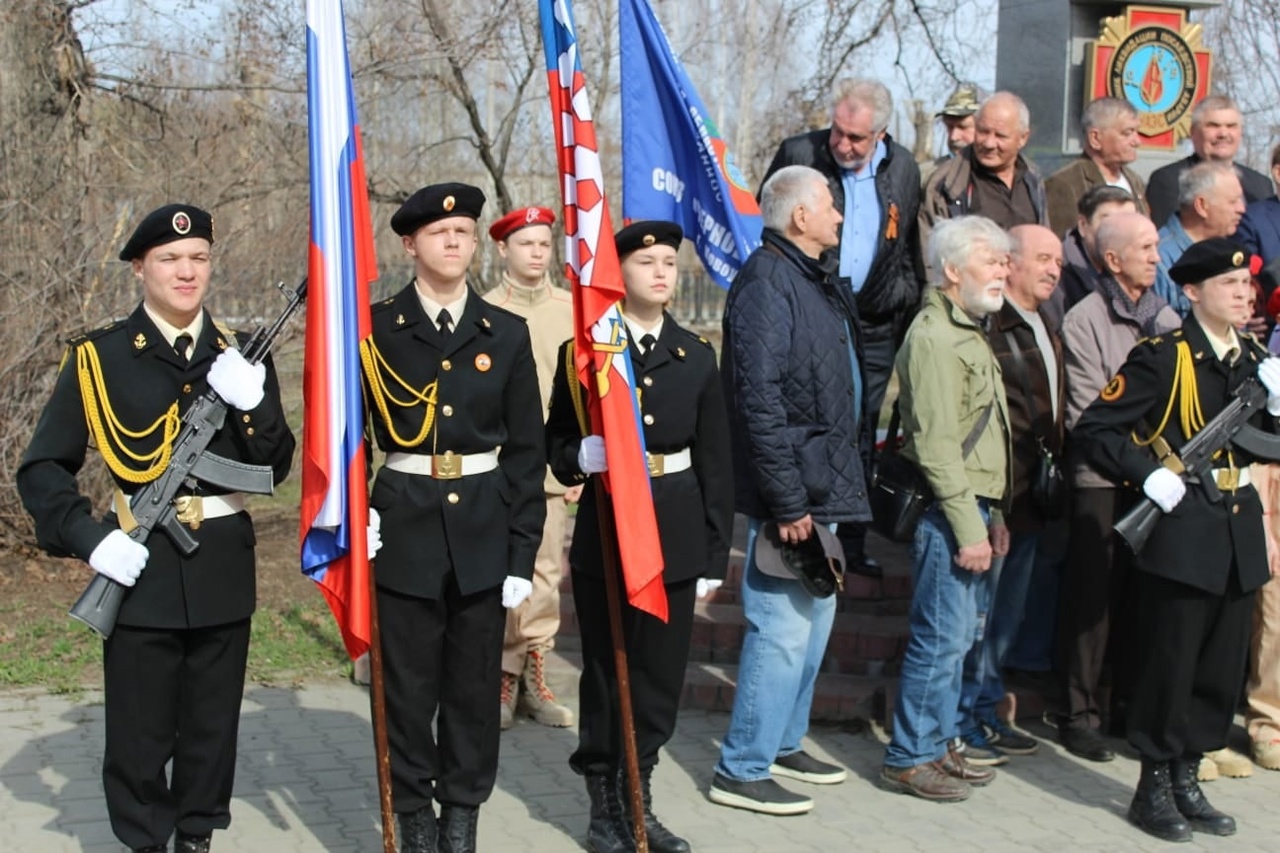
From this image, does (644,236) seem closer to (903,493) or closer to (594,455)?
(594,455)

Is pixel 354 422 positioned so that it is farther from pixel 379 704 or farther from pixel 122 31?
pixel 122 31

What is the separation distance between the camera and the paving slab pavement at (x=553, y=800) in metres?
5.32

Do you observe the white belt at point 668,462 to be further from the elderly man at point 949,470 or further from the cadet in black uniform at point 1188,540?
the cadet in black uniform at point 1188,540

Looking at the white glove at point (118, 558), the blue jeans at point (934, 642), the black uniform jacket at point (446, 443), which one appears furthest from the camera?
the blue jeans at point (934, 642)

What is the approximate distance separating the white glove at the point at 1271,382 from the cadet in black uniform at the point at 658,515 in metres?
1.84

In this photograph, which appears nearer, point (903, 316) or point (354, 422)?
point (354, 422)

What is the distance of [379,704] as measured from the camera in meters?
4.49

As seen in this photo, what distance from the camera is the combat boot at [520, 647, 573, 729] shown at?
658 cm

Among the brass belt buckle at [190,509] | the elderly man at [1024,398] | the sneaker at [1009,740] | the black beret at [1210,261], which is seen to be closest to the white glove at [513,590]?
the brass belt buckle at [190,509]

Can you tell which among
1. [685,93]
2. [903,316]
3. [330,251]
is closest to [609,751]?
[330,251]

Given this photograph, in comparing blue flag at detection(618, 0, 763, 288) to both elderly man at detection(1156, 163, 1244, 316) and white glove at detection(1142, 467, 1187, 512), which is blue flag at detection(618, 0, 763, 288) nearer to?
white glove at detection(1142, 467, 1187, 512)

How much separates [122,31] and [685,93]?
5.39 meters

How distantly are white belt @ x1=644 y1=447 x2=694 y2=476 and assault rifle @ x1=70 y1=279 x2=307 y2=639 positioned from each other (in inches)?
49.0

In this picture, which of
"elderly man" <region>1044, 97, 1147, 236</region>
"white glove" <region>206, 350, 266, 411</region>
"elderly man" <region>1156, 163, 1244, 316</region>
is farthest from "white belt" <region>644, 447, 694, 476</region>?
"elderly man" <region>1044, 97, 1147, 236</region>
